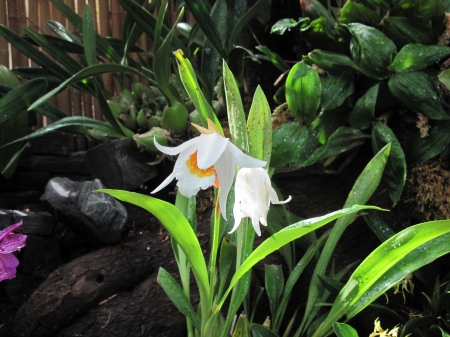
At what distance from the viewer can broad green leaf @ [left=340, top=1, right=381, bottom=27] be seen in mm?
1192

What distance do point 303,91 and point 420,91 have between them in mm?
314

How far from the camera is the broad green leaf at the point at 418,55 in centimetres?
108

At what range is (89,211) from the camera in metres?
1.23

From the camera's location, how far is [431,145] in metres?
1.15

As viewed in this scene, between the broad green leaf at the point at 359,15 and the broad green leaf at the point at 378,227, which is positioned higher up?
the broad green leaf at the point at 359,15

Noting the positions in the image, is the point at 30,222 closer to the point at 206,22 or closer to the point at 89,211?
the point at 89,211

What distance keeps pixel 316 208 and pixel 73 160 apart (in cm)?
112

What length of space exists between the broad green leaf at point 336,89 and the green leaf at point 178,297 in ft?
2.05

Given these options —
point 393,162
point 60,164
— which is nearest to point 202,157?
point 393,162

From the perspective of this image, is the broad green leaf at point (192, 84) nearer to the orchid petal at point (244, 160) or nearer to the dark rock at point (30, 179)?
the orchid petal at point (244, 160)

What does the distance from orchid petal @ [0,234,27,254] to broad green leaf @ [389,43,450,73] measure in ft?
3.26

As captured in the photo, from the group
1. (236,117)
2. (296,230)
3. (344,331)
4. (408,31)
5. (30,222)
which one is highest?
(408,31)

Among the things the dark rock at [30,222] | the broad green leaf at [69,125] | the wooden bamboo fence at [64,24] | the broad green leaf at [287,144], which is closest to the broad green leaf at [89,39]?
the broad green leaf at [69,125]

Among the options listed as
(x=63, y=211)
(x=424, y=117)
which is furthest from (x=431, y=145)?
(x=63, y=211)
